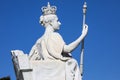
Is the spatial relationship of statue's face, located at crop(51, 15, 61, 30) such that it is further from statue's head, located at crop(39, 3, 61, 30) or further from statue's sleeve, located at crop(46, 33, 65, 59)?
statue's sleeve, located at crop(46, 33, 65, 59)

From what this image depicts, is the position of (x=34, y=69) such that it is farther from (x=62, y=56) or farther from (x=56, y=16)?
(x=56, y=16)

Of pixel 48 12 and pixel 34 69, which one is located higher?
pixel 48 12

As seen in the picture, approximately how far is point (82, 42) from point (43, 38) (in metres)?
1.13

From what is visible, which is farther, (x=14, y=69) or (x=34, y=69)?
(x=14, y=69)

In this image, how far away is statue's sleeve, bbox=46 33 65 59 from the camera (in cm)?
1505

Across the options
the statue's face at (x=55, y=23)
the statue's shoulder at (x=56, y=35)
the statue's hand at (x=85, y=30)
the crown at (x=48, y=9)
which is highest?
the crown at (x=48, y=9)

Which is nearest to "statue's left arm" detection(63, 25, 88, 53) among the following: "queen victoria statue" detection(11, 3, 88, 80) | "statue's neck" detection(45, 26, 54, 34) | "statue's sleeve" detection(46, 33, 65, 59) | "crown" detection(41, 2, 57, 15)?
"queen victoria statue" detection(11, 3, 88, 80)

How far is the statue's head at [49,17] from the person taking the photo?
1564 centimetres

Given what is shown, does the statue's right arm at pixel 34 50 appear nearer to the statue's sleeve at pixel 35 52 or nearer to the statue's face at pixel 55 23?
the statue's sleeve at pixel 35 52

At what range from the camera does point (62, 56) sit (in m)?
15.1

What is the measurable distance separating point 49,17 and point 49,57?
130cm

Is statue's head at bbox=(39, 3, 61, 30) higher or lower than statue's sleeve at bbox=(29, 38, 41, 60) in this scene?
higher

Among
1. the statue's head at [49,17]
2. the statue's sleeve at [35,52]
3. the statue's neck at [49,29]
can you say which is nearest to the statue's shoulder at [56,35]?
the statue's neck at [49,29]

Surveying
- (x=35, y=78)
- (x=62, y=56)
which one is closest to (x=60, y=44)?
(x=62, y=56)
